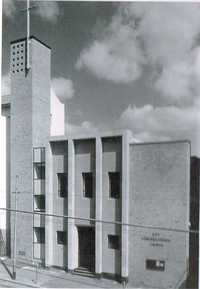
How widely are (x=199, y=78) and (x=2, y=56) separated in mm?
5687

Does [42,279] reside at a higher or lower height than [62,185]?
lower

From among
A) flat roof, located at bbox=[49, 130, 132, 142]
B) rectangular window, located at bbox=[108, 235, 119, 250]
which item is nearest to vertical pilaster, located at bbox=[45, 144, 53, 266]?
flat roof, located at bbox=[49, 130, 132, 142]

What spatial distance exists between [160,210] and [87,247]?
2.86 m

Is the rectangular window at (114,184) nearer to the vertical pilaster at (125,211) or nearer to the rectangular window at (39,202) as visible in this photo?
the vertical pilaster at (125,211)

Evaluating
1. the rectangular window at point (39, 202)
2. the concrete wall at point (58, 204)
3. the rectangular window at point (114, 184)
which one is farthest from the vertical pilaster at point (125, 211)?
the rectangular window at point (39, 202)

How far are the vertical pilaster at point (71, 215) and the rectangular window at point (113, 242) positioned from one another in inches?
46.5

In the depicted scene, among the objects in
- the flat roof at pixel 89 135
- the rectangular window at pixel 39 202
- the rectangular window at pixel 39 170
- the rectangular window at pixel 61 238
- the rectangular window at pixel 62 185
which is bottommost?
the rectangular window at pixel 61 238

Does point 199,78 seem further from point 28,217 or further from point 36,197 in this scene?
→ point 28,217

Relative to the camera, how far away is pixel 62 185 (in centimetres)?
811

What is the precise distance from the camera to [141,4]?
20.2 ft

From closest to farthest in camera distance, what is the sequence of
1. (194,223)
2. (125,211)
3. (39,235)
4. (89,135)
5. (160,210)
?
(194,223) < (160,210) < (125,211) < (89,135) < (39,235)

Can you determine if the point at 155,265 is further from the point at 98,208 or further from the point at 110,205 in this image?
the point at 98,208

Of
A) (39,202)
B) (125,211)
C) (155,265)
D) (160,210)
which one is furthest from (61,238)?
(160,210)

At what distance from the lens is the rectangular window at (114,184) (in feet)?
23.9
